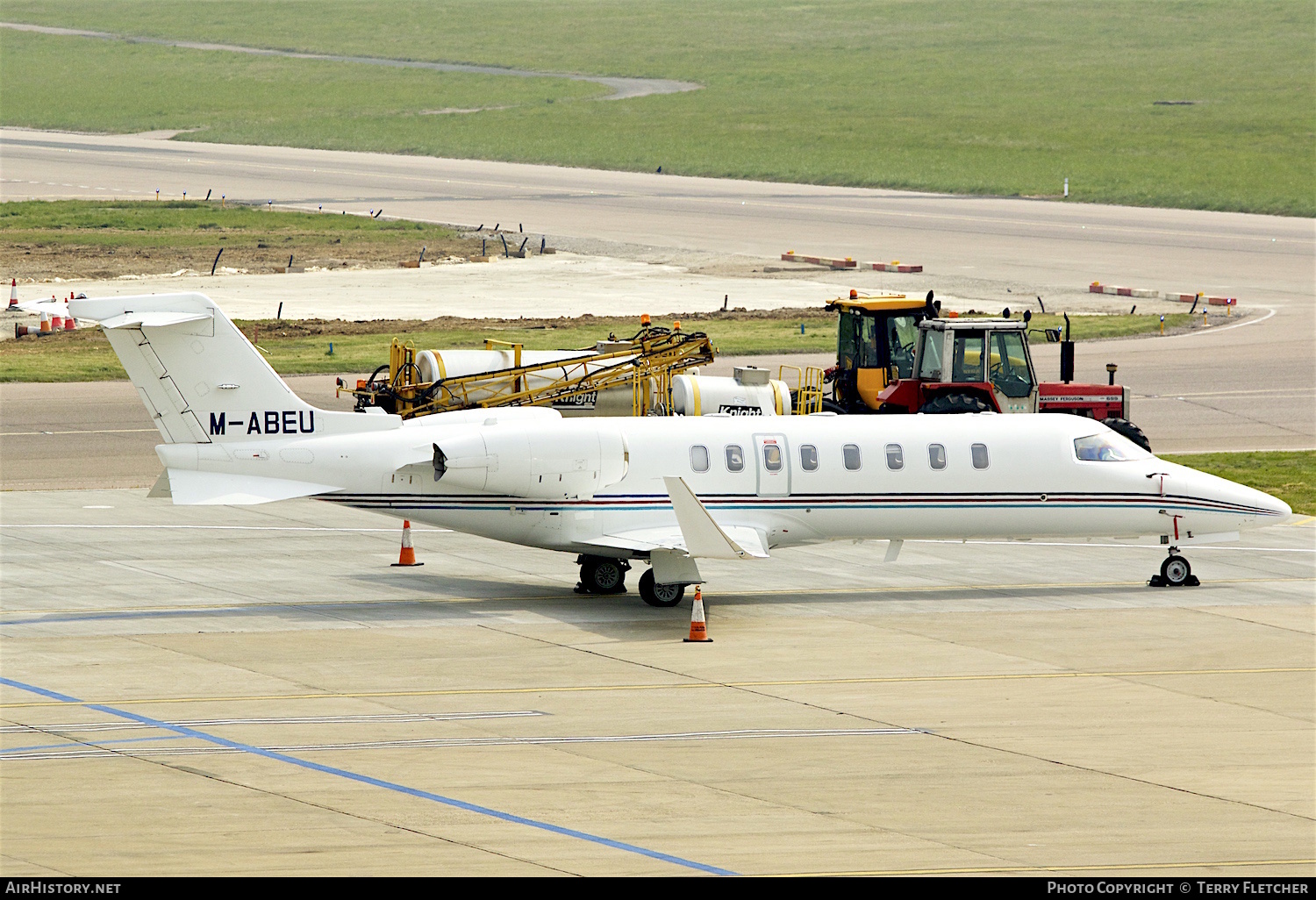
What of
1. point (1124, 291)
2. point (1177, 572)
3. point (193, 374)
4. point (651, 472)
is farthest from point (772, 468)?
point (1124, 291)

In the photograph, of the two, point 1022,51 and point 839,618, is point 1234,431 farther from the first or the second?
point 1022,51

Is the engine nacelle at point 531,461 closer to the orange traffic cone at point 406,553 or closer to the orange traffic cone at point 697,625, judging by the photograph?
the orange traffic cone at point 697,625

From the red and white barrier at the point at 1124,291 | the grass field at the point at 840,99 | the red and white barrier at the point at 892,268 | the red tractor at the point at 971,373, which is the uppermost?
the grass field at the point at 840,99

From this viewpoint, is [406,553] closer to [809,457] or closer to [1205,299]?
[809,457]

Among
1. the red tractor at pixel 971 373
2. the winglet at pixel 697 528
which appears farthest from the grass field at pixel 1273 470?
the winglet at pixel 697 528

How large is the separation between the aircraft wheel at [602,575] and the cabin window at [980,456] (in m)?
5.68

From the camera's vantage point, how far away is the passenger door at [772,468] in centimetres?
2816

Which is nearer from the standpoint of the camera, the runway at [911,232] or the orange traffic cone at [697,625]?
the orange traffic cone at [697,625]

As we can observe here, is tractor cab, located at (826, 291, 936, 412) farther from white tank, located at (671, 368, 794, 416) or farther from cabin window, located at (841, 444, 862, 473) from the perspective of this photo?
cabin window, located at (841, 444, 862, 473)

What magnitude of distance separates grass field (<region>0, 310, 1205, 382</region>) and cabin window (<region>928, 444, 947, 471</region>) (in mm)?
25152

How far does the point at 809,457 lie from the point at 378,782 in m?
11.3

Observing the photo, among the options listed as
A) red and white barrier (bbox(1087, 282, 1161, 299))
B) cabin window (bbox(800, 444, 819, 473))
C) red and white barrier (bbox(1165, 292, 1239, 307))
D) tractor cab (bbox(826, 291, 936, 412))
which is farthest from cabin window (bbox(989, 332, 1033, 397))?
red and white barrier (bbox(1087, 282, 1161, 299))

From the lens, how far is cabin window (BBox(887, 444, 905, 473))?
2858 centimetres

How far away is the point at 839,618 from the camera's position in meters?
27.3
